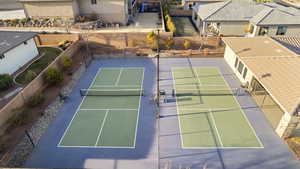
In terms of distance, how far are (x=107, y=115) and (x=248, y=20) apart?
2492 cm

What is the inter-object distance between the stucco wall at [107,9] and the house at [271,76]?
57.6 ft

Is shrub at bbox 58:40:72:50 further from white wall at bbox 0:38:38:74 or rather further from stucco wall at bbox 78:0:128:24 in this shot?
stucco wall at bbox 78:0:128:24

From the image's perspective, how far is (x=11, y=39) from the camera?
1894cm

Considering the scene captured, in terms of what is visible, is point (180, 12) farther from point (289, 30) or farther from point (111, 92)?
point (111, 92)

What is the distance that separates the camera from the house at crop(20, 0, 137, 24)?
29547mm

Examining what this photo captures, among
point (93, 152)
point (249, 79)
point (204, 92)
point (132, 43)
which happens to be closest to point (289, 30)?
point (249, 79)

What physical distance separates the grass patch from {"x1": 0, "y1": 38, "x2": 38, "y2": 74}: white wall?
3.14 feet

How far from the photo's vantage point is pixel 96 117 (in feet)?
45.8

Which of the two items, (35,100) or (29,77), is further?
(29,77)

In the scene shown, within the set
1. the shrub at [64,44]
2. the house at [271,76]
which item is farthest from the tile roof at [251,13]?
the shrub at [64,44]

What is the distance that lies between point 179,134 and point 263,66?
30.1 feet

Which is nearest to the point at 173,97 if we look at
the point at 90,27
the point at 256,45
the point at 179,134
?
the point at 179,134

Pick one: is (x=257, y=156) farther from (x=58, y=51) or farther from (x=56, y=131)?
(x=58, y=51)

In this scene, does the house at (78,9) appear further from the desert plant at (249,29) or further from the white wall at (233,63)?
the desert plant at (249,29)
